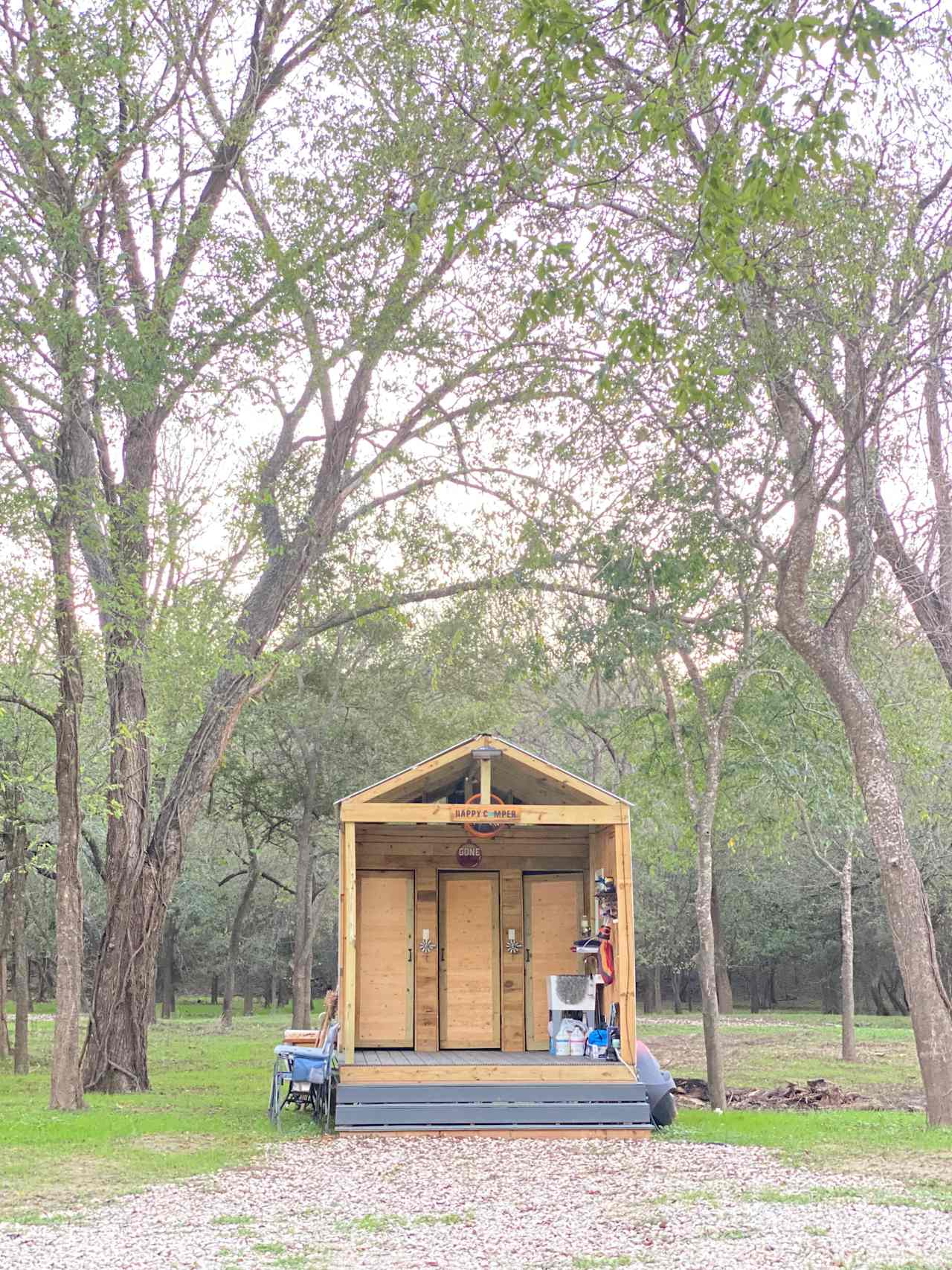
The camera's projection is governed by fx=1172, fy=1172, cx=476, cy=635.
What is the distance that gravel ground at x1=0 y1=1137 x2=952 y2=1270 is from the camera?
222 inches

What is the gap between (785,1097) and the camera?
14.4m

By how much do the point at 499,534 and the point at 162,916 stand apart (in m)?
6.00

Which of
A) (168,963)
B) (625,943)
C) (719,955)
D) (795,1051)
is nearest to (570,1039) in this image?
(625,943)

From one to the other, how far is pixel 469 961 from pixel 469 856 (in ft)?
3.86

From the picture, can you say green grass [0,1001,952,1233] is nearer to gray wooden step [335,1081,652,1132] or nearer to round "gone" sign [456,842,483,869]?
gray wooden step [335,1081,652,1132]

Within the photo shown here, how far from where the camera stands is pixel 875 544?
35.6 feet

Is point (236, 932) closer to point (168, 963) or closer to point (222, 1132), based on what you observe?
point (168, 963)

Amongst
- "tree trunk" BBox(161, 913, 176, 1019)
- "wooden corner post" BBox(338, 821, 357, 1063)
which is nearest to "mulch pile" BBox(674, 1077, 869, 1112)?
"wooden corner post" BBox(338, 821, 357, 1063)

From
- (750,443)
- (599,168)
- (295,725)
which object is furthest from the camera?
(295,725)

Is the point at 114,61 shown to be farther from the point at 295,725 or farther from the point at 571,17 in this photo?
the point at 295,725

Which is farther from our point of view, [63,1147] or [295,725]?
[295,725]

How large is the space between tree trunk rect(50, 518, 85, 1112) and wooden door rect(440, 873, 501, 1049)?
3928 millimetres

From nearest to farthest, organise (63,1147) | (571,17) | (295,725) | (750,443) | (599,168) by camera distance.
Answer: (571,17), (599,168), (63,1147), (750,443), (295,725)

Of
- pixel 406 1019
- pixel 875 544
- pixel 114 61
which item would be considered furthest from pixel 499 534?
pixel 114 61
